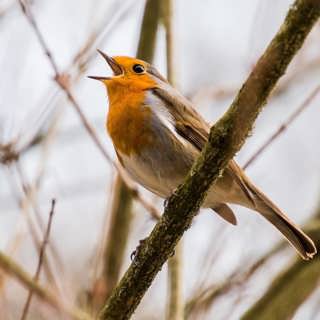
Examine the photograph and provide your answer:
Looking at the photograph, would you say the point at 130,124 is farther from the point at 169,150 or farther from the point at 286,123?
the point at 286,123

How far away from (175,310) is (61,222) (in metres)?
5.27

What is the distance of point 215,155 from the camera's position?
2.52 metres

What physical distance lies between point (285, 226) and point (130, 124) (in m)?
0.98

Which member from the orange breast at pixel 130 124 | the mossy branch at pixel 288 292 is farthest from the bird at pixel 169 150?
the mossy branch at pixel 288 292

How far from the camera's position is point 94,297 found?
12.3 feet

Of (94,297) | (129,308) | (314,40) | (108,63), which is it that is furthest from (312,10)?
(314,40)

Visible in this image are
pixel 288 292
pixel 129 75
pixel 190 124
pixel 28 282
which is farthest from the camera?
pixel 129 75

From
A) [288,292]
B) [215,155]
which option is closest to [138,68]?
[288,292]

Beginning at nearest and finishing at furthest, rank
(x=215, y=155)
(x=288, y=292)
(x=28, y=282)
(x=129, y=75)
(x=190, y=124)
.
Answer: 1. (x=215, y=155)
2. (x=288, y=292)
3. (x=28, y=282)
4. (x=190, y=124)
5. (x=129, y=75)

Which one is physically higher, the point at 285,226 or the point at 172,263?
the point at 285,226

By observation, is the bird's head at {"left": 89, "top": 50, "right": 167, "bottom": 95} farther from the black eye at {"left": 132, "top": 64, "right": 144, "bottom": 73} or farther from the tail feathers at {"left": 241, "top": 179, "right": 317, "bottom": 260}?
the tail feathers at {"left": 241, "top": 179, "right": 317, "bottom": 260}

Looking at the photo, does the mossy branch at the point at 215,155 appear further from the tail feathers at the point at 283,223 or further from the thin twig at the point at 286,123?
the tail feathers at the point at 283,223

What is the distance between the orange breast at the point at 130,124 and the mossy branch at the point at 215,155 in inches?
42.4

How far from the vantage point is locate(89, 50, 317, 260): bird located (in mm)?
3867
